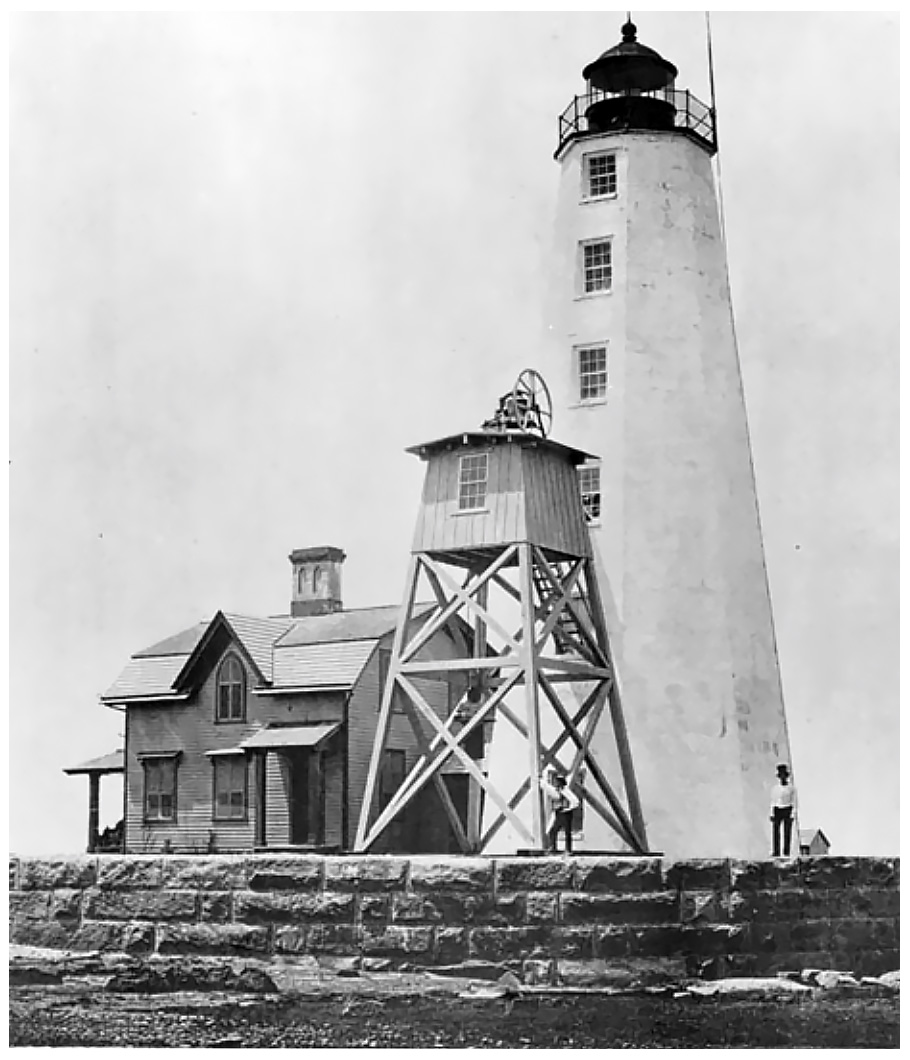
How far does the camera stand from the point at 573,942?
65.0 ft

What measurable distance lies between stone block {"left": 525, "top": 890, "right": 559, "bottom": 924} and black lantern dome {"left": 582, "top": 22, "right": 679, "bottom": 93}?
11.9 metres

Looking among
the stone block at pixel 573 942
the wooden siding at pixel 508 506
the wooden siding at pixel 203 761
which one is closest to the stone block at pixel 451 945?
the stone block at pixel 573 942

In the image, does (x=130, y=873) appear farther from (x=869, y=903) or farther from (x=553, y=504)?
(x=869, y=903)

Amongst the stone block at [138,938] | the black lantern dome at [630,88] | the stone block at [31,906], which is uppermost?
the black lantern dome at [630,88]

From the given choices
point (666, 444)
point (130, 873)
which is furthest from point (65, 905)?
point (666, 444)

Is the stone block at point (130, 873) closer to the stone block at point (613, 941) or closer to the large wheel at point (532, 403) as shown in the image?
the stone block at point (613, 941)

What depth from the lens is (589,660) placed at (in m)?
25.2

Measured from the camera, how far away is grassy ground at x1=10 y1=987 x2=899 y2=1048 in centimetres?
1897

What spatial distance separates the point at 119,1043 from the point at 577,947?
480cm

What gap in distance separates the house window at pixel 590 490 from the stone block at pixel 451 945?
8.36 metres

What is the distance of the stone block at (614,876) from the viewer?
20.0 m

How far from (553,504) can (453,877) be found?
6173 mm

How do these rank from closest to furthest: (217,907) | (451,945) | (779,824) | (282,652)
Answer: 1. (451,945)
2. (217,907)
3. (779,824)
4. (282,652)

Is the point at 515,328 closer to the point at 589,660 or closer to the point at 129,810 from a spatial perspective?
the point at 589,660
